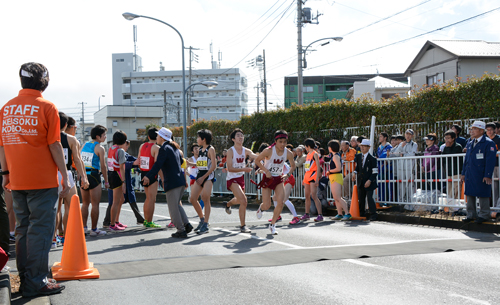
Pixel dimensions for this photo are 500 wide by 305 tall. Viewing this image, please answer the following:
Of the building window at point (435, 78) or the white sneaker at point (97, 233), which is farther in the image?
the building window at point (435, 78)

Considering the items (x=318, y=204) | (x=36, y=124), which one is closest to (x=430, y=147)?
(x=318, y=204)

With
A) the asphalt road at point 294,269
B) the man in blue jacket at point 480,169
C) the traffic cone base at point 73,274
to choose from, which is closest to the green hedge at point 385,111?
the man in blue jacket at point 480,169

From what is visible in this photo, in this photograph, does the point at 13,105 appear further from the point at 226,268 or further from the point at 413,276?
the point at 413,276

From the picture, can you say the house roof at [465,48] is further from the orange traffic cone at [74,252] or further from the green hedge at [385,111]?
the orange traffic cone at [74,252]

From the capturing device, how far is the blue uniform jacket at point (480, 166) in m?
9.64

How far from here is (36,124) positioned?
4891mm

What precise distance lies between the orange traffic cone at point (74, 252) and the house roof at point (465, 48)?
29853 mm

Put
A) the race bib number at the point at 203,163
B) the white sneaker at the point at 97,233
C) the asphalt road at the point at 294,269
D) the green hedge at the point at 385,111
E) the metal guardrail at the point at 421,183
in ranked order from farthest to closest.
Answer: the green hedge at the point at 385,111 → the metal guardrail at the point at 421,183 → the race bib number at the point at 203,163 → the white sneaker at the point at 97,233 → the asphalt road at the point at 294,269

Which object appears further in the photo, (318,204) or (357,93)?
(357,93)

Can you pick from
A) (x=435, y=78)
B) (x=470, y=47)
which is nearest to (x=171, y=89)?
(x=435, y=78)

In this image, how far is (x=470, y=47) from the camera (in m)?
33.4

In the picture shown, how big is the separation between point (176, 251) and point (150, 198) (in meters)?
3.19

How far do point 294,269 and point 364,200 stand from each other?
6.94 metres

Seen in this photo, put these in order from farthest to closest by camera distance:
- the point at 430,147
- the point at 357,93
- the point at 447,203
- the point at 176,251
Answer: the point at 357,93
the point at 430,147
the point at 447,203
the point at 176,251
